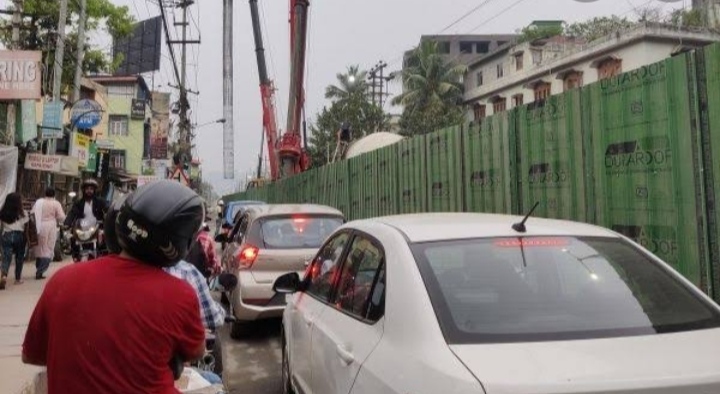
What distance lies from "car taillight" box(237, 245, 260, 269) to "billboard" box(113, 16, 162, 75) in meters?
40.1

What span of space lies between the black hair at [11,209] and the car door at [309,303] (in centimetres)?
731

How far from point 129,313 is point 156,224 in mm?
284

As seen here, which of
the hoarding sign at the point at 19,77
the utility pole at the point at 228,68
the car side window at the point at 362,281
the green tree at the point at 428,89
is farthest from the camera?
the green tree at the point at 428,89

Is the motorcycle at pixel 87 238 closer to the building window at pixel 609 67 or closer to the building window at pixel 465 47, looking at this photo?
the building window at pixel 609 67

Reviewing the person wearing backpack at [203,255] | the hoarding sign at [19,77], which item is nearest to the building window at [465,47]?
the hoarding sign at [19,77]

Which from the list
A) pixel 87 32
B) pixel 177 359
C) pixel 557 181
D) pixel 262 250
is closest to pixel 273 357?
pixel 262 250

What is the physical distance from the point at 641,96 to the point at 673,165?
25.8 inches

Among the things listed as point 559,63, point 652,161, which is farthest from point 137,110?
point 652,161

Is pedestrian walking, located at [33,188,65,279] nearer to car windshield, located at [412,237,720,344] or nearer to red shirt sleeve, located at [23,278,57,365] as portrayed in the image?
red shirt sleeve, located at [23,278,57,365]

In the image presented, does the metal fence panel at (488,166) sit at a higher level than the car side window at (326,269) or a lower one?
higher

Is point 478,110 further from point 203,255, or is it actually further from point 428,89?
point 203,255

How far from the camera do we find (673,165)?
181 inches

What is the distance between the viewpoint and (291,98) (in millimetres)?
20375

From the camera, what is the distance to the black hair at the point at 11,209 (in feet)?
32.7
